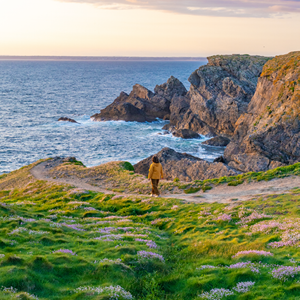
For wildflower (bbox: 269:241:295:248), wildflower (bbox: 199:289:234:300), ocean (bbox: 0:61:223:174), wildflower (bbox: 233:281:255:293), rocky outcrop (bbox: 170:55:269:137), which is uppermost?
rocky outcrop (bbox: 170:55:269:137)

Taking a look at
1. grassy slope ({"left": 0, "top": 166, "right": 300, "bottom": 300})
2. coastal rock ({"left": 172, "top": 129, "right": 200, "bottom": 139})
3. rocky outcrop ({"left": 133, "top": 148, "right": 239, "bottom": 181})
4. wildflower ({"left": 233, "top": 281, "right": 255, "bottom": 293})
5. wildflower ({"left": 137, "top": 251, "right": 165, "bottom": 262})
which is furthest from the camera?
coastal rock ({"left": 172, "top": 129, "right": 200, "bottom": 139})

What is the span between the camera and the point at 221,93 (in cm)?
8575

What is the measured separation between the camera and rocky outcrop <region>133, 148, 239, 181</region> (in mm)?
40219

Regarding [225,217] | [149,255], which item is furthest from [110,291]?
[225,217]

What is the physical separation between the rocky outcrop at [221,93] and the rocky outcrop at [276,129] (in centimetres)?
2285

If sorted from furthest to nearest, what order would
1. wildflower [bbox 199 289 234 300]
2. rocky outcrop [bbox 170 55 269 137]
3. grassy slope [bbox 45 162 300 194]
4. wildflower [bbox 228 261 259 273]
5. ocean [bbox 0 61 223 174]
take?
rocky outcrop [bbox 170 55 269 137]
ocean [bbox 0 61 223 174]
grassy slope [bbox 45 162 300 194]
wildflower [bbox 228 261 259 273]
wildflower [bbox 199 289 234 300]

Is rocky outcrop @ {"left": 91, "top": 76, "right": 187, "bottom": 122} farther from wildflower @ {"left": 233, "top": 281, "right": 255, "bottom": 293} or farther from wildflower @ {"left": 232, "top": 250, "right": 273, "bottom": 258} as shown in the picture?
→ wildflower @ {"left": 233, "top": 281, "right": 255, "bottom": 293}

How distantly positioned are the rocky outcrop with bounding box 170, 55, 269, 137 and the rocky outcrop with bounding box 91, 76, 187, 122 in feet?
47.8

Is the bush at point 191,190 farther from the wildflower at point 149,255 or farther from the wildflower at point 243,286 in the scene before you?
the wildflower at point 243,286

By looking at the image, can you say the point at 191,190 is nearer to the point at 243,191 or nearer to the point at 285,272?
the point at 243,191

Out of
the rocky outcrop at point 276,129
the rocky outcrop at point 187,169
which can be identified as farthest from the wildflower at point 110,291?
the rocky outcrop at point 276,129

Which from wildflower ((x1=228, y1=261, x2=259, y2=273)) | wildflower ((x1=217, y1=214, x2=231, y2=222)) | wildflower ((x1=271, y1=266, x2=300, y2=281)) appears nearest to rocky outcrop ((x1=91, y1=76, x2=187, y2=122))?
wildflower ((x1=217, y1=214, x2=231, y2=222))

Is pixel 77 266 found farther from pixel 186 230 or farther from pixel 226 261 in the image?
pixel 186 230

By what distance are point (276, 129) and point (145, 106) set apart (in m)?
64.0
